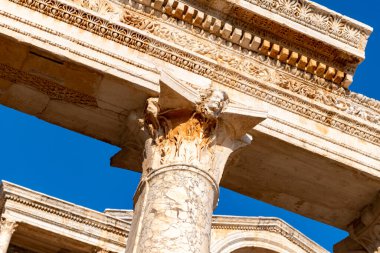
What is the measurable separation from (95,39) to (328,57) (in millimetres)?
3067

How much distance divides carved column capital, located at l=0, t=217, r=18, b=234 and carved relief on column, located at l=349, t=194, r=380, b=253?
976 centimetres

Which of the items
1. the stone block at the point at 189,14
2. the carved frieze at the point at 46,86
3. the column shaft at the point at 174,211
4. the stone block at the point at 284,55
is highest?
the stone block at the point at 189,14

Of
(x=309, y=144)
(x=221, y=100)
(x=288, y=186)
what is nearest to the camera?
(x=221, y=100)

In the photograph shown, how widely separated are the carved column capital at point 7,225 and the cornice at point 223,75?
9.95 metres

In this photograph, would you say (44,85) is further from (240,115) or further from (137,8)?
(240,115)

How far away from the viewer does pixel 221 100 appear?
1046cm

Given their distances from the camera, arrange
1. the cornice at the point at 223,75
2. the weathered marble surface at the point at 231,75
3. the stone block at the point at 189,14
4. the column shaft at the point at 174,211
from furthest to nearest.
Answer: the stone block at the point at 189,14
the cornice at the point at 223,75
the weathered marble surface at the point at 231,75
the column shaft at the point at 174,211

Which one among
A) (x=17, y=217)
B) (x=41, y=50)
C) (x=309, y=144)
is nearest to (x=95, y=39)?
(x=41, y=50)

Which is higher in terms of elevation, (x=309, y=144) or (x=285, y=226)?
(x=285, y=226)

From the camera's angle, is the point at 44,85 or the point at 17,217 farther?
the point at 17,217

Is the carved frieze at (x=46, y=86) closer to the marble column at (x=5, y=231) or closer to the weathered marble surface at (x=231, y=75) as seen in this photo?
the weathered marble surface at (x=231, y=75)

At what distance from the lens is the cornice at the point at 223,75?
1086 cm

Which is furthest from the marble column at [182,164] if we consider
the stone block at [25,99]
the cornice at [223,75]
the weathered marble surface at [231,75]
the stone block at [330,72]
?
the stone block at [330,72]

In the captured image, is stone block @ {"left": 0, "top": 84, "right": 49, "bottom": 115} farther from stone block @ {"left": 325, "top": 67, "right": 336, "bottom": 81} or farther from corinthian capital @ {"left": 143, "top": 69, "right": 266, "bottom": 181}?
stone block @ {"left": 325, "top": 67, "right": 336, "bottom": 81}
